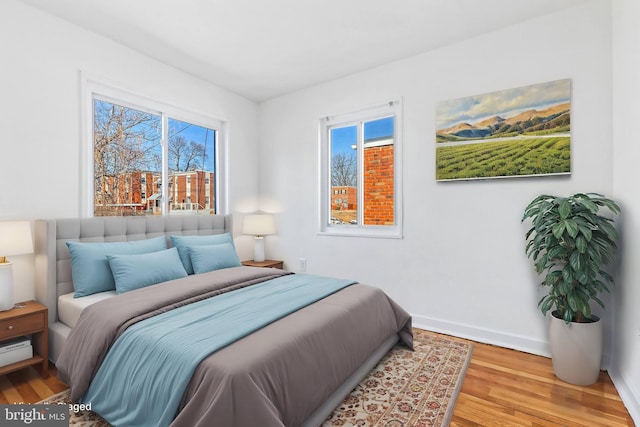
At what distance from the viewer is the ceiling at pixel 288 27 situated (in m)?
2.46

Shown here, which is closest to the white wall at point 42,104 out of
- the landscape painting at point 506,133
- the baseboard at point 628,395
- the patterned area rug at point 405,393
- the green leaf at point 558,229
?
A: the patterned area rug at point 405,393

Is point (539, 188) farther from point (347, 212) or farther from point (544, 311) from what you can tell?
point (347, 212)

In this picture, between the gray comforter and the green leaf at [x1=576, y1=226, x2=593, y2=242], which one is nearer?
the gray comforter

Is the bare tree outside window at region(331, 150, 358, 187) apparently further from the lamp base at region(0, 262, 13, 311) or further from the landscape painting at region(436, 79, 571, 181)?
the lamp base at region(0, 262, 13, 311)

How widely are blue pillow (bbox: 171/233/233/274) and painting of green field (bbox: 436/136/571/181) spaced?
2.33 meters

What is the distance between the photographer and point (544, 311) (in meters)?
2.30

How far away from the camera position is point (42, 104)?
2.53 meters

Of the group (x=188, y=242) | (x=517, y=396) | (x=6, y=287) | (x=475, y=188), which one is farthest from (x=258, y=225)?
(x=517, y=396)

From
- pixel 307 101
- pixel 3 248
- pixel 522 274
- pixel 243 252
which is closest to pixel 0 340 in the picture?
pixel 3 248

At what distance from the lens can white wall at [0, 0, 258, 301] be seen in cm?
237

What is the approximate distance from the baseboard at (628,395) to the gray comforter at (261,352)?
4.61 ft

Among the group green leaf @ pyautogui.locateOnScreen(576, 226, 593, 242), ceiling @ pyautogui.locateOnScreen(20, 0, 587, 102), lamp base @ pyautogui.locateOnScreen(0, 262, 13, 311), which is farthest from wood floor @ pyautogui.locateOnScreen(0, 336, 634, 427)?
ceiling @ pyautogui.locateOnScreen(20, 0, 587, 102)

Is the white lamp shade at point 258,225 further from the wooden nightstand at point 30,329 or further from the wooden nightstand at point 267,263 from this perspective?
the wooden nightstand at point 30,329

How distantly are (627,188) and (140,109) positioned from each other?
13.5 ft
